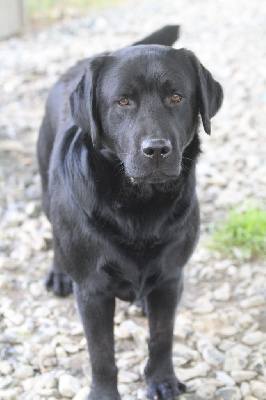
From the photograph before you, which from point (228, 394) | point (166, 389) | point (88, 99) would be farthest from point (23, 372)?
point (88, 99)

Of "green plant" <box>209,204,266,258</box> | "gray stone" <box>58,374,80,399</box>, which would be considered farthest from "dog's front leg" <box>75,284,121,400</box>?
"green plant" <box>209,204,266,258</box>

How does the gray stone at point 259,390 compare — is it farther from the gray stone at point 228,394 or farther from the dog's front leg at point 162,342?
the dog's front leg at point 162,342

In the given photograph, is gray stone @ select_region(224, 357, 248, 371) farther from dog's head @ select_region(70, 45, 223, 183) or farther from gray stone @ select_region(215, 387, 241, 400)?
dog's head @ select_region(70, 45, 223, 183)

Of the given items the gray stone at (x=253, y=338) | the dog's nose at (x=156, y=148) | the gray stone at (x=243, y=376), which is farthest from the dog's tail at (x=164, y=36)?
the gray stone at (x=243, y=376)

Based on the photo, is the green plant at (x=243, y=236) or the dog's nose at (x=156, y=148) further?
the green plant at (x=243, y=236)

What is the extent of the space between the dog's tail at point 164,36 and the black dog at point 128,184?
0.53m

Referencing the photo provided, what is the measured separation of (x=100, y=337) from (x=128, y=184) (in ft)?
2.43

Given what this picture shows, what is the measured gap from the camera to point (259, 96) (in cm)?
660

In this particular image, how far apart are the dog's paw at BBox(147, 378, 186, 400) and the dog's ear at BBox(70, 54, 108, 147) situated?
4.16 ft

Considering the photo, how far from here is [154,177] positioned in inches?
98.7

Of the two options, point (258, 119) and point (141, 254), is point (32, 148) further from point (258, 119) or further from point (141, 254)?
point (141, 254)

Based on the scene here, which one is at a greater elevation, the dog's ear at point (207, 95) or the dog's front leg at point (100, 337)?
the dog's ear at point (207, 95)

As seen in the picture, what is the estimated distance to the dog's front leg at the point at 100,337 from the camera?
279 centimetres

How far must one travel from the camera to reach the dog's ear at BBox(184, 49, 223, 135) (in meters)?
2.70
